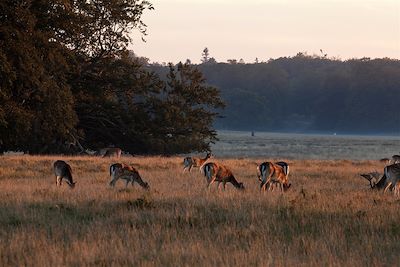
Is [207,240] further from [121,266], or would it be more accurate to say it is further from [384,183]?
[384,183]

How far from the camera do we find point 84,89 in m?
39.5

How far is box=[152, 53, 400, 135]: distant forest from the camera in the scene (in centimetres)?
13950

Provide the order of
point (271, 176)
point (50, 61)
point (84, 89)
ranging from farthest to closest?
1. point (84, 89)
2. point (50, 61)
3. point (271, 176)

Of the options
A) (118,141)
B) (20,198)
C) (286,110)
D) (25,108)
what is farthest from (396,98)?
(20,198)

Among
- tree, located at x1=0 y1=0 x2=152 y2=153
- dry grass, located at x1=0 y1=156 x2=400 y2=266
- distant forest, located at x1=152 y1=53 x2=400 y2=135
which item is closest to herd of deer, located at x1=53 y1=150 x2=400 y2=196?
dry grass, located at x1=0 y1=156 x2=400 y2=266

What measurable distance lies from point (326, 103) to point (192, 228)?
13804 cm

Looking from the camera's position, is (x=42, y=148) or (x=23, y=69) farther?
(x=42, y=148)

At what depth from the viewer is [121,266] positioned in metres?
8.34

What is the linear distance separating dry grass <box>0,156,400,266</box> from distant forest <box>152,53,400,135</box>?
124243mm

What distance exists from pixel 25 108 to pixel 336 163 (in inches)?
587

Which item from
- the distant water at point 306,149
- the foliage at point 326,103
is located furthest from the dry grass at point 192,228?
the foliage at point 326,103

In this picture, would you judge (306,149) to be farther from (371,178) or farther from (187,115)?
(371,178)

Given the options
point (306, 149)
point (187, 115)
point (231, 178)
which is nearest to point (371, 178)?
point (231, 178)

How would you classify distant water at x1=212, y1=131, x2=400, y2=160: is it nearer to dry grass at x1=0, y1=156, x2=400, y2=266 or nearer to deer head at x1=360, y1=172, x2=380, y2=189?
deer head at x1=360, y1=172, x2=380, y2=189
